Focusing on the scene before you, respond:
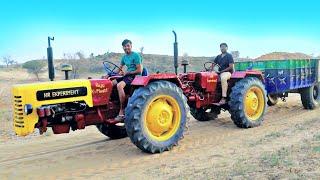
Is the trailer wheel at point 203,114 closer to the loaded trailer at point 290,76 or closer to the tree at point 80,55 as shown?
the loaded trailer at point 290,76

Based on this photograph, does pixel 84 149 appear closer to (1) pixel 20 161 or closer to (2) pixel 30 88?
(1) pixel 20 161

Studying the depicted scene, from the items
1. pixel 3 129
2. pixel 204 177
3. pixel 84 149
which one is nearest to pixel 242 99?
pixel 84 149

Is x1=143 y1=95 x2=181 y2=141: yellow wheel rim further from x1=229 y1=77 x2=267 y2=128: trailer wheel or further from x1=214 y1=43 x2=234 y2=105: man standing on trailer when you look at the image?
x1=214 y1=43 x2=234 y2=105: man standing on trailer

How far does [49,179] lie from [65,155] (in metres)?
1.68

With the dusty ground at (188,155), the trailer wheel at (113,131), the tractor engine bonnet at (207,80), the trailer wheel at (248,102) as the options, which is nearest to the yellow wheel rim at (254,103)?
the trailer wheel at (248,102)

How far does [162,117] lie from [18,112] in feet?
8.34

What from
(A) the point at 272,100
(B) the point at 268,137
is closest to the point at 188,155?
(B) the point at 268,137

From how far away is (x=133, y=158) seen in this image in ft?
26.2

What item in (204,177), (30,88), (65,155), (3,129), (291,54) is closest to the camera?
(204,177)

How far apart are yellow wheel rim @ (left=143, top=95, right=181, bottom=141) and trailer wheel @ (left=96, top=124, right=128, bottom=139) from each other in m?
1.67

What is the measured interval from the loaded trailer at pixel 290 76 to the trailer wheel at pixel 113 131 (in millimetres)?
3874

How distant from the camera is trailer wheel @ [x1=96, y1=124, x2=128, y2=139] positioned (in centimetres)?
989

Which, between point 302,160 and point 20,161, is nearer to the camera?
point 302,160

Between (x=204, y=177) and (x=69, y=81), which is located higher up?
(x=69, y=81)
